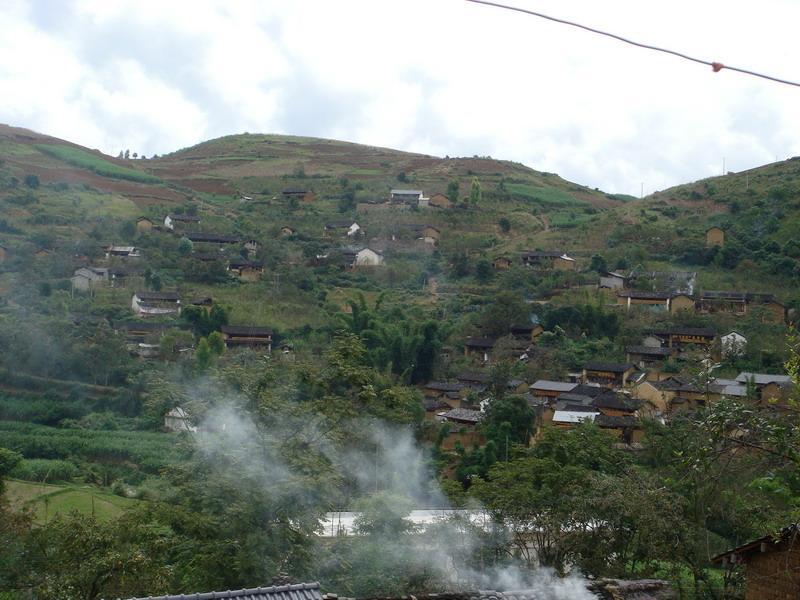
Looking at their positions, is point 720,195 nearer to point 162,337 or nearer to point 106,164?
point 162,337

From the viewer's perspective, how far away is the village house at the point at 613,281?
34.4m

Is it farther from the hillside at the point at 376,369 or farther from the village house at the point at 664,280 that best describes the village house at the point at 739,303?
the village house at the point at 664,280

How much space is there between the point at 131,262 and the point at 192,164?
3304 cm

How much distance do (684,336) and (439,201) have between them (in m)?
22.0

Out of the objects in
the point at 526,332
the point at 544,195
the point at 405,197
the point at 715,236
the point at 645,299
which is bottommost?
the point at 526,332

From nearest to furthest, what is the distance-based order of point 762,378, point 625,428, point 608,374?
1. point 625,428
2. point 762,378
3. point 608,374

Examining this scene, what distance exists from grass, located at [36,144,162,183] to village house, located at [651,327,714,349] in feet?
119

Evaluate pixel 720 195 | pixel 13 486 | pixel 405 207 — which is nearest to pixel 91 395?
pixel 13 486

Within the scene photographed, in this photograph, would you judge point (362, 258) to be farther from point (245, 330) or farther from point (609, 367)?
point (609, 367)

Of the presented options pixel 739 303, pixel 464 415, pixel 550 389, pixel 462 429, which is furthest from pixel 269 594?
pixel 739 303

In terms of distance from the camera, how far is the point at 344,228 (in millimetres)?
43812

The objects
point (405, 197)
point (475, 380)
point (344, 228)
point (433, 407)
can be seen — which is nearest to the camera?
point (433, 407)

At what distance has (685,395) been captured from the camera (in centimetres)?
2478

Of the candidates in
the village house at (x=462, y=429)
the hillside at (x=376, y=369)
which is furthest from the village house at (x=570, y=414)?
the village house at (x=462, y=429)
